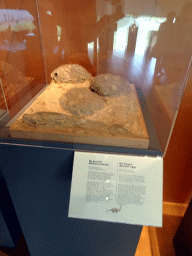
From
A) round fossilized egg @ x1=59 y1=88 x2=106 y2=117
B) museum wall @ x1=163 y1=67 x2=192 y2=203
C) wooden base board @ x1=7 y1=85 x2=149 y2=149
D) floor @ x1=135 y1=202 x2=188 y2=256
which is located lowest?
floor @ x1=135 y1=202 x2=188 y2=256

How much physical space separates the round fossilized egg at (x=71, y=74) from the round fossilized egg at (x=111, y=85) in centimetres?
16

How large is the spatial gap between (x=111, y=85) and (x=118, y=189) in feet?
2.26

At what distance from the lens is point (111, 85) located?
1.24 meters

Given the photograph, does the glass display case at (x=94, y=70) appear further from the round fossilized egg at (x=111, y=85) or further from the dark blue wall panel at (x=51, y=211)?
the dark blue wall panel at (x=51, y=211)

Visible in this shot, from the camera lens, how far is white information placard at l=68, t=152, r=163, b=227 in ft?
2.72

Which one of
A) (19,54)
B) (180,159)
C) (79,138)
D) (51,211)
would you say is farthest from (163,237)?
(19,54)

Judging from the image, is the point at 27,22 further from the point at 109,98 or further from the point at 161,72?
the point at 161,72

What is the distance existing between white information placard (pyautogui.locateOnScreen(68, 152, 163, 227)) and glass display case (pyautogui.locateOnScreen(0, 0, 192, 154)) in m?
0.10

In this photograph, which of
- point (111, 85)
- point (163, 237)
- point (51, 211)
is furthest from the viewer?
point (163, 237)

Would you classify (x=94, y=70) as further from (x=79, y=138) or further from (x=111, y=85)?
(x=79, y=138)

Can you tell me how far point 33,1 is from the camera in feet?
4.27

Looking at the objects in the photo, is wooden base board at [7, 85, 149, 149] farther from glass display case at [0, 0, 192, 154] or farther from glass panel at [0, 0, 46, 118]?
glass panel at [0, 0, 46, 118]

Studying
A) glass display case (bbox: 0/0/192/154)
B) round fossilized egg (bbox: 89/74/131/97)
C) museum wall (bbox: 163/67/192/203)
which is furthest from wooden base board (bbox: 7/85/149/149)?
museum wall (bbox: 163/67/192/203)

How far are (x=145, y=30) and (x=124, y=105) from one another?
486 millimetres
